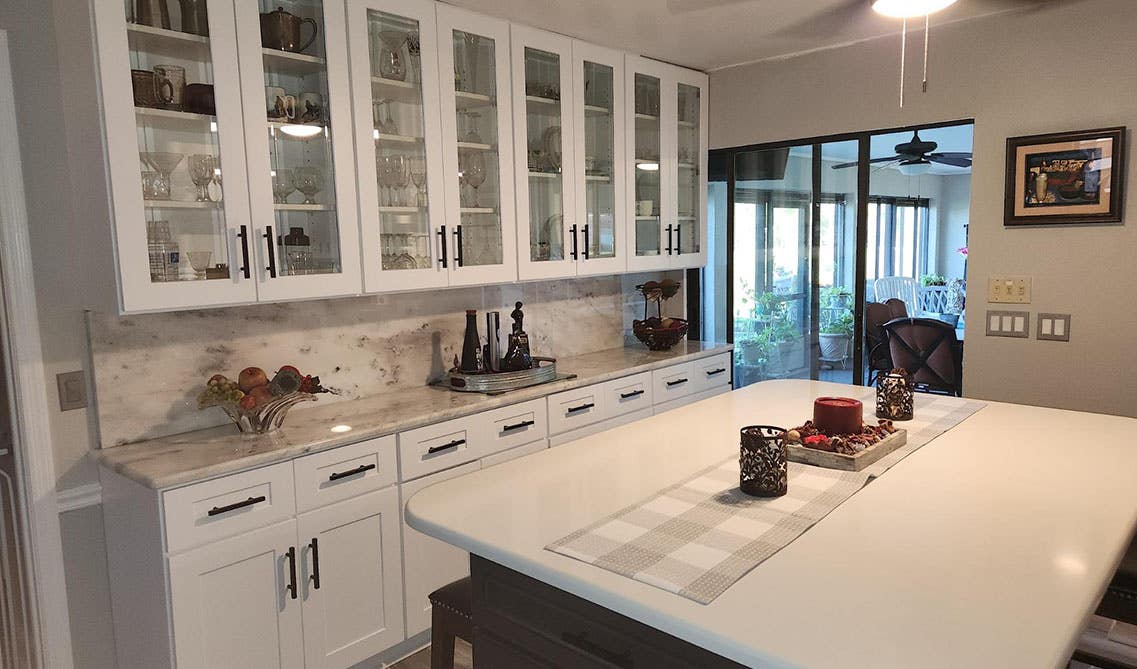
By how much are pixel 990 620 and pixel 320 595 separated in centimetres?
199

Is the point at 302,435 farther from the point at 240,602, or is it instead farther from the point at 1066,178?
the point at 1066,178

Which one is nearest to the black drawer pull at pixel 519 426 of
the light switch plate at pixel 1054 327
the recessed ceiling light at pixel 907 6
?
the recessed ceiling light at pixel 907 6

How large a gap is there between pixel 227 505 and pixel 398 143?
1.42 metres

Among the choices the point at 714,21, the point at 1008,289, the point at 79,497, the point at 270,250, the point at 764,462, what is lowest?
the point at 79,497

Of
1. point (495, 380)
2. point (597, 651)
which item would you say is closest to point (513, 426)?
point (495, 380)

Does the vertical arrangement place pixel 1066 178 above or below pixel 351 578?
above

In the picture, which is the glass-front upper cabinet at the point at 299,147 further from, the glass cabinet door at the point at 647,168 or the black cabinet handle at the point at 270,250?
the glass cabinet door at the point at 647,168

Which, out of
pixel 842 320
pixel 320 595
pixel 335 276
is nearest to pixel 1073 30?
pixel 842 320

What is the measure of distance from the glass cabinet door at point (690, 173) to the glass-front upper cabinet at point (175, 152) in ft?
7.94

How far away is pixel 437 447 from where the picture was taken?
8.95 ft

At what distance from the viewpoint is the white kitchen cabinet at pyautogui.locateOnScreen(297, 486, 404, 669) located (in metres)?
2.38

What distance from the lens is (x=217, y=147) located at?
2281mm

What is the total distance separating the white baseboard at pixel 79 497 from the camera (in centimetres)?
229

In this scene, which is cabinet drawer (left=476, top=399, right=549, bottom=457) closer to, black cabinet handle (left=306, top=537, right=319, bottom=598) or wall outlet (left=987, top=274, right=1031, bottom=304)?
black cabinet handle (left=306, top=537, right=319, bottom=598)
